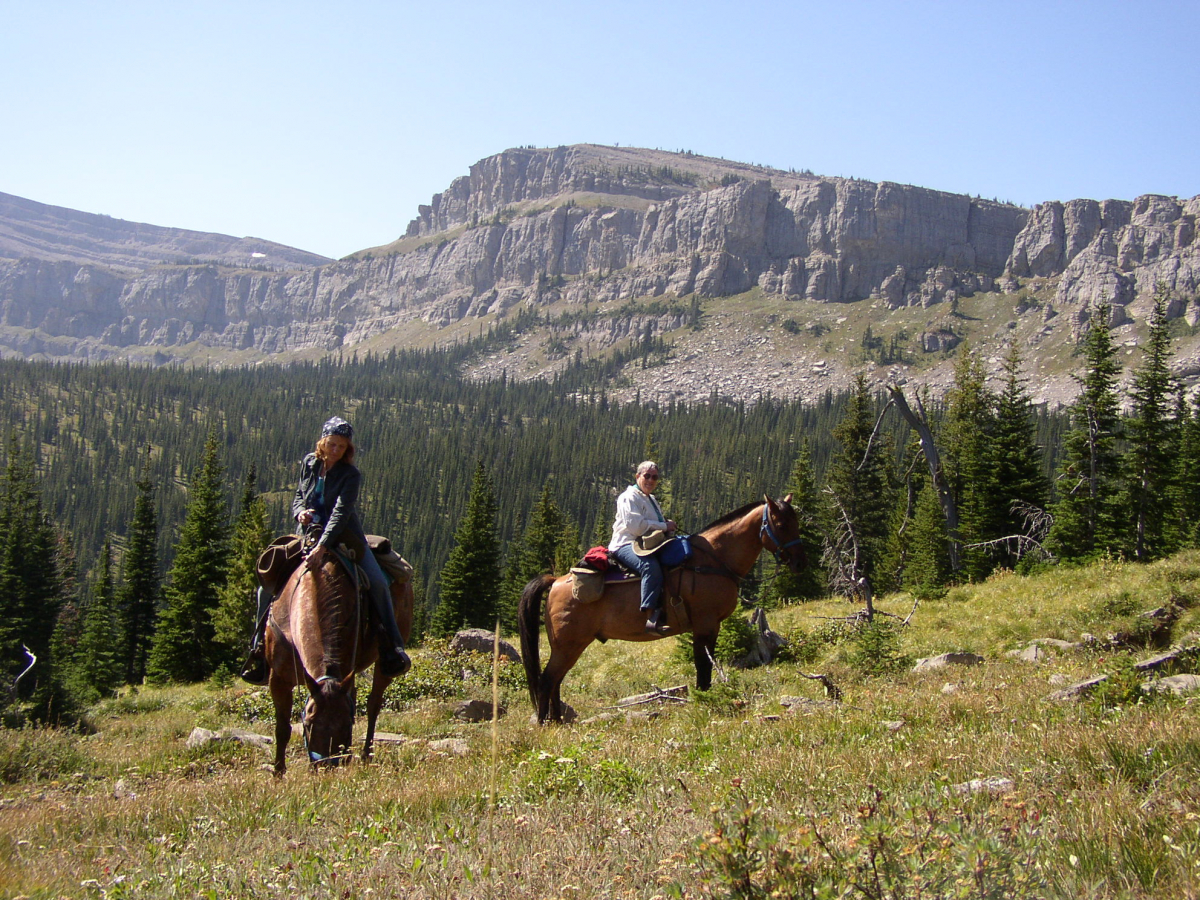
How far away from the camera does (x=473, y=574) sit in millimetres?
51781

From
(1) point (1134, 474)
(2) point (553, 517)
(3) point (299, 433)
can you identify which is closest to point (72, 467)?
(3) point (299, 433)

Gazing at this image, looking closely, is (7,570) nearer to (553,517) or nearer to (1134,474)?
(553,517)

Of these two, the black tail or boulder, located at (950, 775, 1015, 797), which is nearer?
boulder, located at (950, 775, 1015, 797)

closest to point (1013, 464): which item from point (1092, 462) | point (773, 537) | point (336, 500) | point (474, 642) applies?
point (1092, 462)

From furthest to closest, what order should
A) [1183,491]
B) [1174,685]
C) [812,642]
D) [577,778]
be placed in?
[1183,491]
[812,642]
[1174,685]
[577,778]

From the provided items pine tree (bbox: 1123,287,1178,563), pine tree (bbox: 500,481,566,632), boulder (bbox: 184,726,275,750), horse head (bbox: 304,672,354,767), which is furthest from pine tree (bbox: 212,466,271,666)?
pine tree (bbox: 1123,287,1178,563)

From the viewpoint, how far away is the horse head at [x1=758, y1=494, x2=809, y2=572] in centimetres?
1193

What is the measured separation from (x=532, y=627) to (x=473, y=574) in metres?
41.1

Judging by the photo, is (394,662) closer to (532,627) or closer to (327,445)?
(327,445)

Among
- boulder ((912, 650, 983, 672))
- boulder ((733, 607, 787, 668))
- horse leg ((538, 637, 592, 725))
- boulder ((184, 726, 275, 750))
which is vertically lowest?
boulder ((184, 726, 275, 750))

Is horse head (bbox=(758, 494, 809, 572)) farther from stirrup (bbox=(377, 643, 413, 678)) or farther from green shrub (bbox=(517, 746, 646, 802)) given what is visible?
green shrub (bbox=(517, 746, 646, 802))

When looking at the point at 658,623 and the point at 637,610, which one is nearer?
the point at 658,623

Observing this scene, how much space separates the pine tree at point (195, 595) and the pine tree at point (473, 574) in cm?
1523

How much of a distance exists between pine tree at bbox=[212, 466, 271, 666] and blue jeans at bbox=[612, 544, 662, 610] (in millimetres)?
27431
